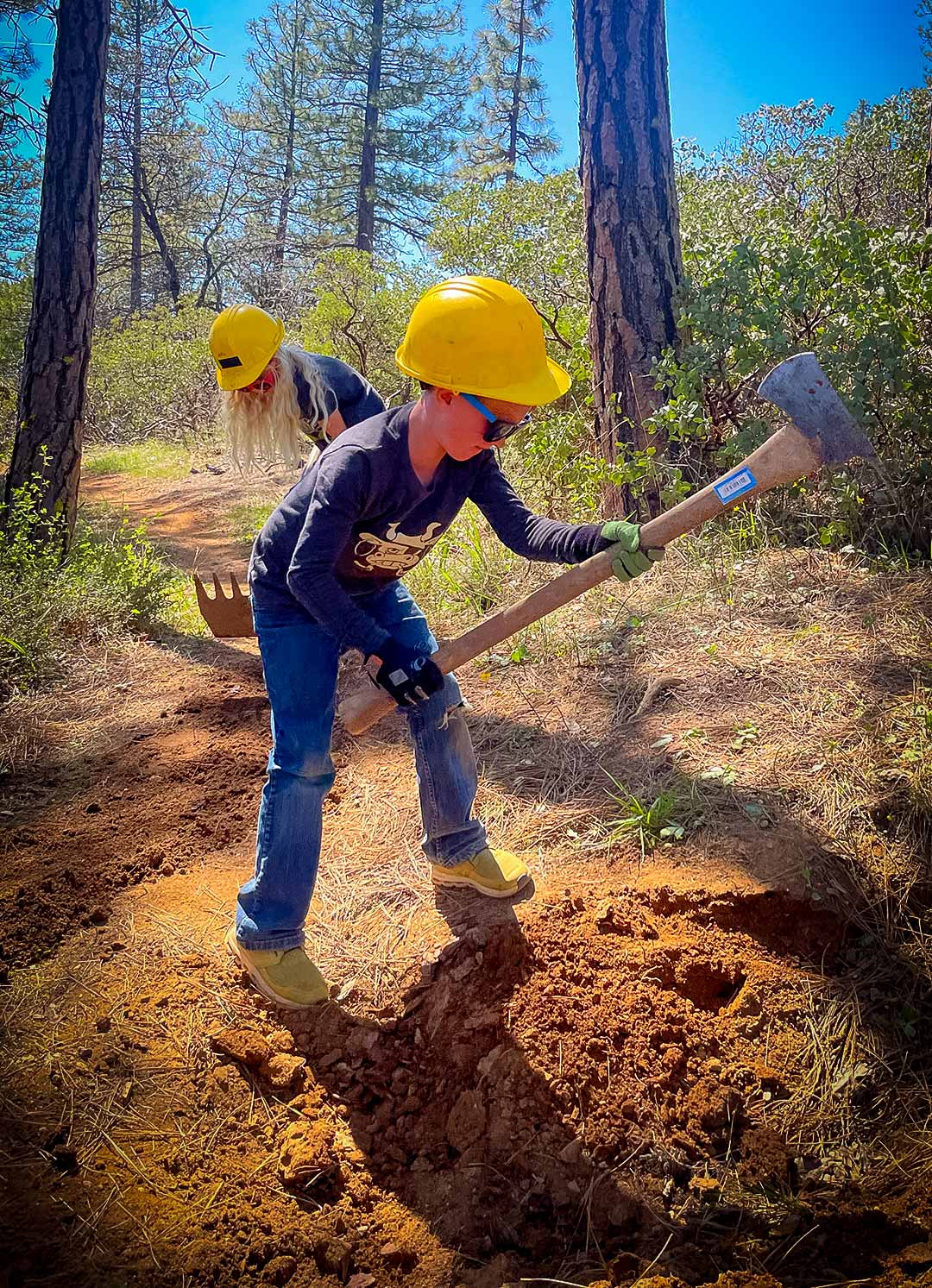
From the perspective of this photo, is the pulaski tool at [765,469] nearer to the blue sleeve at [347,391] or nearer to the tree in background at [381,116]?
the blue sleeve at [347,391]

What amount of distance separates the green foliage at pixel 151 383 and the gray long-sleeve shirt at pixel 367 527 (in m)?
14.1

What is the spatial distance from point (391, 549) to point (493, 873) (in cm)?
107

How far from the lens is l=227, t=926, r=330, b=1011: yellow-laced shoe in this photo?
7.14 ft

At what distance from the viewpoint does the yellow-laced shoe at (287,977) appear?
218 centimetres

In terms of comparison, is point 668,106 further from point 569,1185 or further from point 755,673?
point 569,1185

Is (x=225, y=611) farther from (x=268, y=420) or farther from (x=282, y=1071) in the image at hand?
(x=282, y=1071)

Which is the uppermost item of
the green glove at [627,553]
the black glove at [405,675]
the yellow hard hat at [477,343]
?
the yellow hard hat at [477,343]

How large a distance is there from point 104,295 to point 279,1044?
24.7 metres

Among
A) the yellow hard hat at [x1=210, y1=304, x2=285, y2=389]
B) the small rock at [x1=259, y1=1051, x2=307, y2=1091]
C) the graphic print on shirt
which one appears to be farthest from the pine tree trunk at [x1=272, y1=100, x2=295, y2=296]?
the small rock at [x1=259, y1=1051, x2=307, y2=1091]

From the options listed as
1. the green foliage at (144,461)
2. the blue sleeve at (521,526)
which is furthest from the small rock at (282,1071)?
the green foliage at (144,461)

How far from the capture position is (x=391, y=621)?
236cm

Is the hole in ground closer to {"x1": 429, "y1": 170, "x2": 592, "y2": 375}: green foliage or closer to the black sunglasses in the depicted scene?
the black sunglasses

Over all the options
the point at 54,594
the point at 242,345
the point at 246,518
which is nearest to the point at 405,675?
the point at 242,345

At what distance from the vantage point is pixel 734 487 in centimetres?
210
